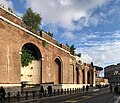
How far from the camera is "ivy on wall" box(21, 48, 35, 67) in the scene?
4862cm

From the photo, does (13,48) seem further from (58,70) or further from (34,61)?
(58,70)

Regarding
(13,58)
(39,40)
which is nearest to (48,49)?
(39,40)

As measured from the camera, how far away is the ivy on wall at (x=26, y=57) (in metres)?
48.6

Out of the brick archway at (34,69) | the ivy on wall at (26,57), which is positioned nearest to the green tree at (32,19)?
the brick archway at (34,69)

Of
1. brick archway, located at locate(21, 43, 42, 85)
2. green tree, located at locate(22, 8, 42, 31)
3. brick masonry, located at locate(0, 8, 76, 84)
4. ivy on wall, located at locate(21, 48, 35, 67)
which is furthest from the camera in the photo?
green tree, located at locate(22, 8, 42, 31)

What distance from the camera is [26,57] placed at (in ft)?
161

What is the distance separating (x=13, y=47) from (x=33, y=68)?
12.3m

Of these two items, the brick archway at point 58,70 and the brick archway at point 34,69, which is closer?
the brick archway at point 34,69

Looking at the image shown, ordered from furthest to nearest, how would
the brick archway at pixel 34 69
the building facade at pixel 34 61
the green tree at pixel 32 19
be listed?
the green tree at pixel 32 19 < the brick archway at pixel 34 69 < the building facade at pixel 34 61

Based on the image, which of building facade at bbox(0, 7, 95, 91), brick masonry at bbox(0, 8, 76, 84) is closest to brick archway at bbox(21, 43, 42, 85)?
building facade at bbox(0, 7, 95, 91)

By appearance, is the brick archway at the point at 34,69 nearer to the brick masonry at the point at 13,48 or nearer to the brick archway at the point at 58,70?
the brick masonry at the point at 13,48

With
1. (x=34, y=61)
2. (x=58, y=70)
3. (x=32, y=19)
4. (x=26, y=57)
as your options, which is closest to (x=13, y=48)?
(x=26, y=57)

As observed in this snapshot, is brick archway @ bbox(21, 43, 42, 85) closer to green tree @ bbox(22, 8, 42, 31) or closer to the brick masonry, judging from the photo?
the brick masonry

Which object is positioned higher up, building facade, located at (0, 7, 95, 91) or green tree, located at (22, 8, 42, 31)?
green tree, located at (22, 8, 42, 31)
